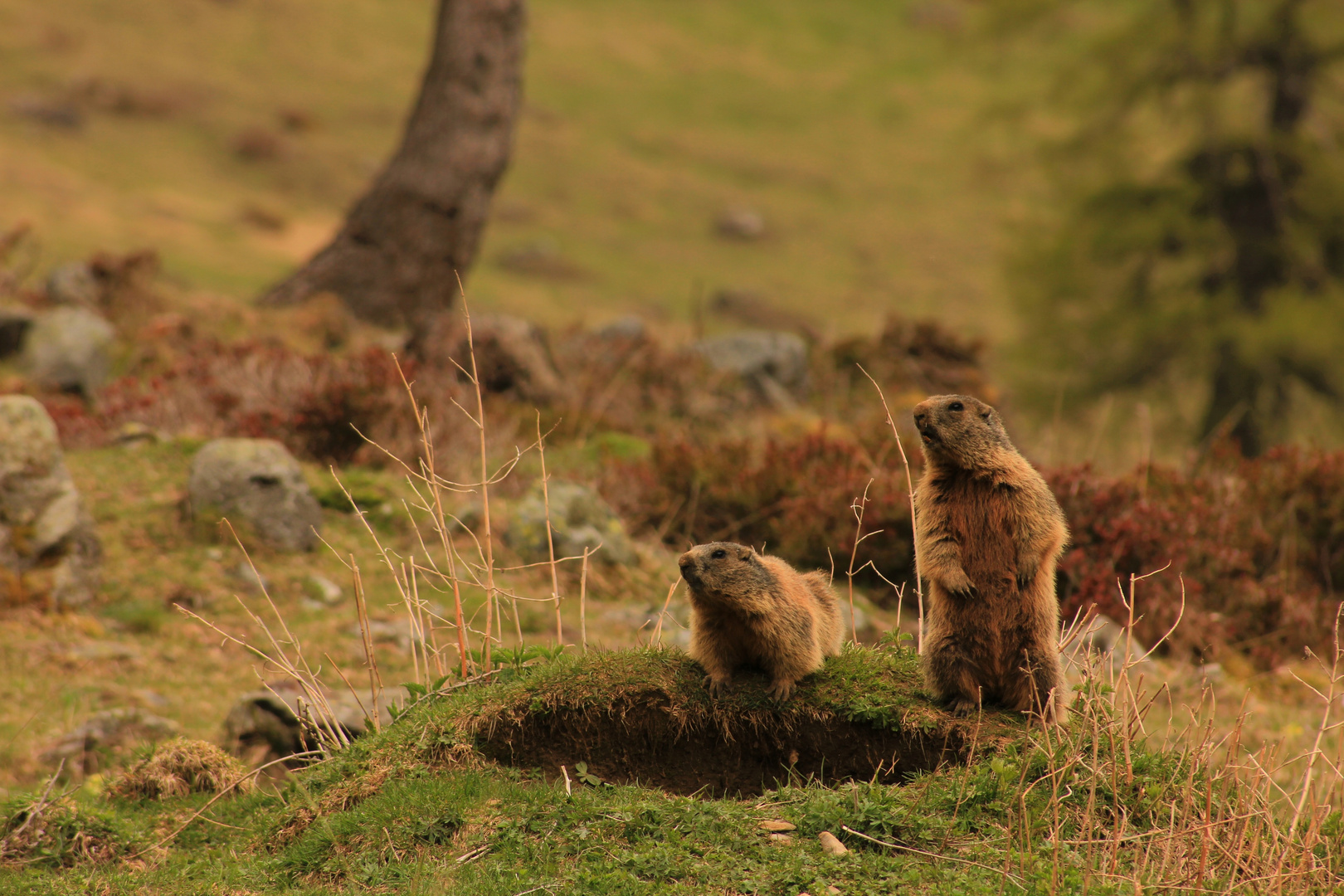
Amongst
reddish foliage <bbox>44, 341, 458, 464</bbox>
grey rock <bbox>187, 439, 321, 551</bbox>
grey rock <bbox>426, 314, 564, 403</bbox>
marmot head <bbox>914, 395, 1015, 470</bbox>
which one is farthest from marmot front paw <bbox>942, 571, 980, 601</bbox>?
grey rock <bbox>426, 314, 564, 403</bbox>

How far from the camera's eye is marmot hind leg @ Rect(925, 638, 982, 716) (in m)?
4.54

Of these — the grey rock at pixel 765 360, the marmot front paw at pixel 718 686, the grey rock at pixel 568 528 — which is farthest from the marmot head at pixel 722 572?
the grey rock at pixel 765 360

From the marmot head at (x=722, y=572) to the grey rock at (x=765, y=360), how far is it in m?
9.97

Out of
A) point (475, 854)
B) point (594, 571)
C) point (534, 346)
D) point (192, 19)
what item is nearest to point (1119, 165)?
point (534, 346)

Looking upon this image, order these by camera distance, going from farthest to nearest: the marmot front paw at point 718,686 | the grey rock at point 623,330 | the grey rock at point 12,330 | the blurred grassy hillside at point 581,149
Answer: the blurred grassy hillside at point 581,149 < the grey rock at point 623,330 < the grey rock at point 12,330 < the marmot front paw at point 718,686

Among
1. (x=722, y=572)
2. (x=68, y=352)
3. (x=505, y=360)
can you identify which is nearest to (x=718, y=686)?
(x=722, y=572)

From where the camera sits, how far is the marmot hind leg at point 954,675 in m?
4.54

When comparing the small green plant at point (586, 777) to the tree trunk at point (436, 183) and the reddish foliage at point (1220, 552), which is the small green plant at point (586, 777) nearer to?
the reddish foliage at point (1220, 552)

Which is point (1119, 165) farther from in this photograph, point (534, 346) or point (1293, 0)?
point (534, 346)

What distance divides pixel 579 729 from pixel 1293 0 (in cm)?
1812

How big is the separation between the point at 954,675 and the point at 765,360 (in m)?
10.5

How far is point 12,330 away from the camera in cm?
1182

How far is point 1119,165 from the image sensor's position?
18.8 metres

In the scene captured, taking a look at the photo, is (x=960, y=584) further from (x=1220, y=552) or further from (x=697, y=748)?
(x=1220, y=552)
